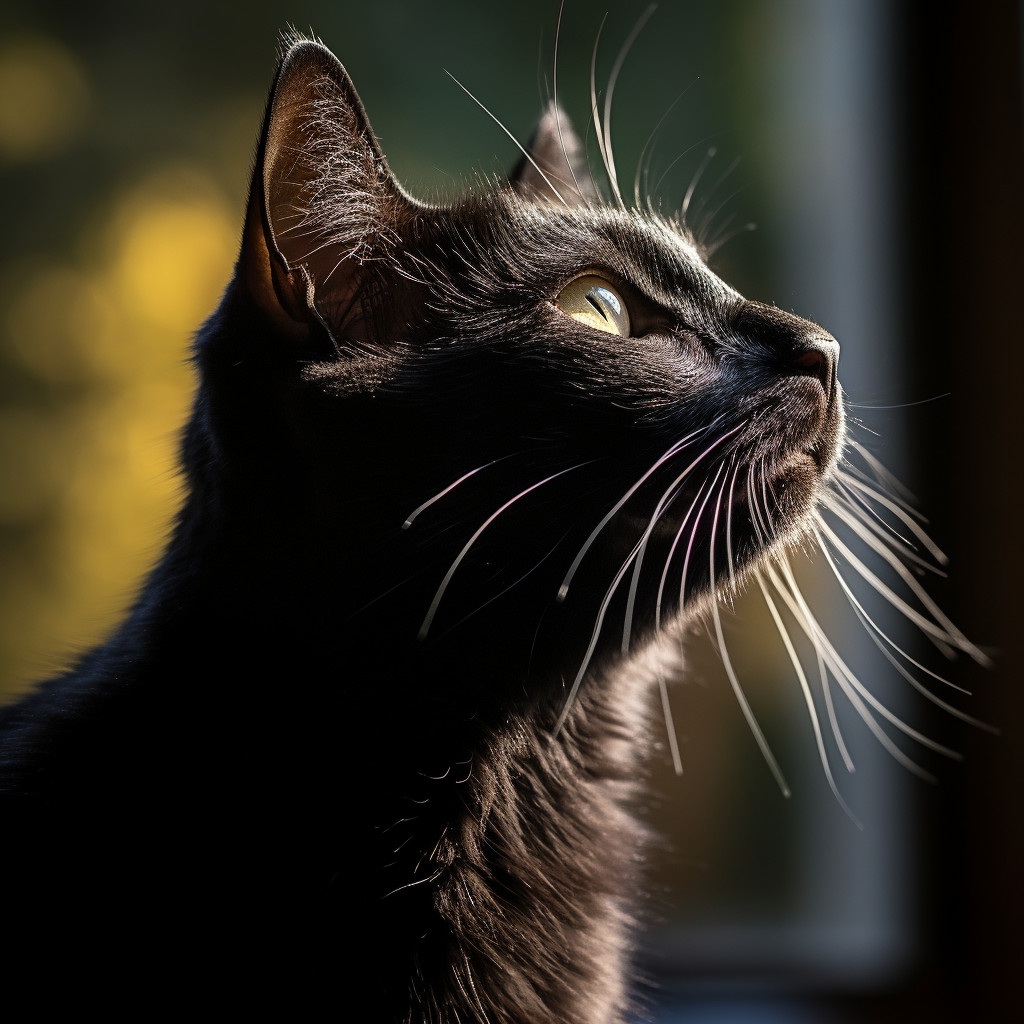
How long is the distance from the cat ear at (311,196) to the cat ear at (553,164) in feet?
0.68

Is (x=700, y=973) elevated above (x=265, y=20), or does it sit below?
below

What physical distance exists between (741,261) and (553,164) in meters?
0.47

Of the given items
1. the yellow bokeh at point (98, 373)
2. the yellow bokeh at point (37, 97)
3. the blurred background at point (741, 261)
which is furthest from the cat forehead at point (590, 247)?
the yellow bokeh at point (37, 97)

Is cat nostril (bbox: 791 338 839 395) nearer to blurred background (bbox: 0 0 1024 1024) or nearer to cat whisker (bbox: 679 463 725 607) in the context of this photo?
cat whisker (bbox: 679 463 725 607)

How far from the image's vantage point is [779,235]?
46.6 inches

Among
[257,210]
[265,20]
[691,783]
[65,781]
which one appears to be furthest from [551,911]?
[265,20]

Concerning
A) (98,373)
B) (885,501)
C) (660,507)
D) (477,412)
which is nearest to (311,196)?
(477,412)

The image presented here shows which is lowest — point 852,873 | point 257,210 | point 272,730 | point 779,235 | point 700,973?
point 700,973

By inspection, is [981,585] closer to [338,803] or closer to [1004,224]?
[1004,224]

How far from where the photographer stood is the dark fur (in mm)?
499

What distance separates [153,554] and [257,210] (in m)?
0.32

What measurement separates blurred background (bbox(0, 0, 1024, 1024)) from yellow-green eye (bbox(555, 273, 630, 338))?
52 centimetres

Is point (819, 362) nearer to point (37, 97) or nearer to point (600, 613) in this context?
point (600, 613)

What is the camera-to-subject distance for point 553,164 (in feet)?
2.56
